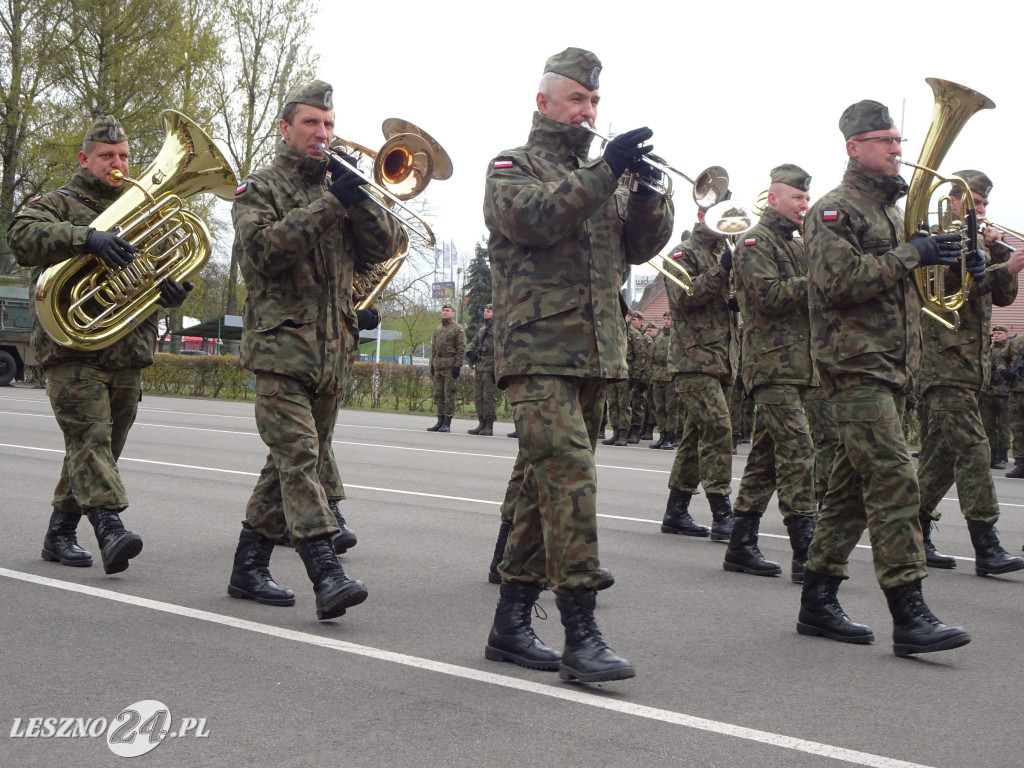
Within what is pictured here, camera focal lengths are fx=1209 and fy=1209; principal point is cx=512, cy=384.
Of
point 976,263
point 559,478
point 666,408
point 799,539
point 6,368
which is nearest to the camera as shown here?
point 559,478

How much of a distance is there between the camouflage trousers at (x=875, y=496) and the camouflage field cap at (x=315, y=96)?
255 centimetres

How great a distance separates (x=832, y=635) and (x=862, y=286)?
150 cm

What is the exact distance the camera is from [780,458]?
680 centimetres

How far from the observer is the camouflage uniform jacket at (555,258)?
438cm

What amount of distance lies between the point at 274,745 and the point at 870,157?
351 centimetres

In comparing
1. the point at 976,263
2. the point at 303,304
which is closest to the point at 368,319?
the point at 303,304

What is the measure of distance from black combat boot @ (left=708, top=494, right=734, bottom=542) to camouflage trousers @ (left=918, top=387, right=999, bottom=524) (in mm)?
1315

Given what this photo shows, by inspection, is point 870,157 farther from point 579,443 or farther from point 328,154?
point 328,154

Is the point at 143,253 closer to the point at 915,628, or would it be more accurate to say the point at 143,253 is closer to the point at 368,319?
the point at 368,319

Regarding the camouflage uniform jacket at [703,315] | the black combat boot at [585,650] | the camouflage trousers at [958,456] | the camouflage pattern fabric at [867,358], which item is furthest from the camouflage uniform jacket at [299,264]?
the camouflage trousers at [958,456]

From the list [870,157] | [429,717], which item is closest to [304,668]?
[429,717]

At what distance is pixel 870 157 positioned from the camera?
17.3 ft

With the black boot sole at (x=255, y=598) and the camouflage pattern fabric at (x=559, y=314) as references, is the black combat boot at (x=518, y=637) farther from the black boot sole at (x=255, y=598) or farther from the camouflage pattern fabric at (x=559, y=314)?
the black boot sole at (x=255, y=598)

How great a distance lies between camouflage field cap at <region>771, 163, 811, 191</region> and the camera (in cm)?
690
